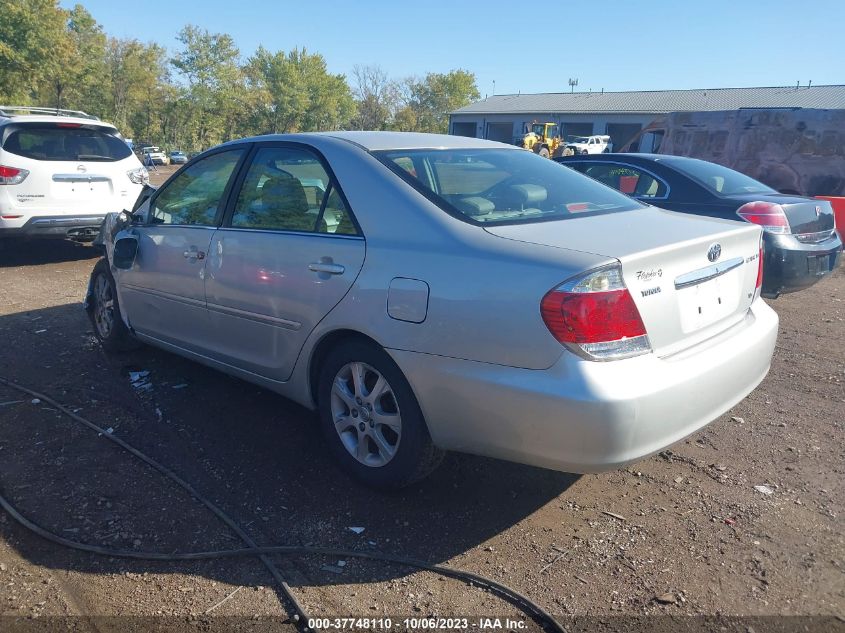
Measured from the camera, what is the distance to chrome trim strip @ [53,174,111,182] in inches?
327

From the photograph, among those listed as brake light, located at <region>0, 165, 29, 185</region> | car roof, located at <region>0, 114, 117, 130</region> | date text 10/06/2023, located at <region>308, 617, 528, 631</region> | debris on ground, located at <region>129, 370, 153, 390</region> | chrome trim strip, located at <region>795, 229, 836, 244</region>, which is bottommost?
date text 10/06/2023, located at <region>308, 617, 528, 631</region>

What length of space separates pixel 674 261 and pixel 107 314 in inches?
164

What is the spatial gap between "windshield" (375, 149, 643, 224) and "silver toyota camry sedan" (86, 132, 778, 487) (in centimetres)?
1

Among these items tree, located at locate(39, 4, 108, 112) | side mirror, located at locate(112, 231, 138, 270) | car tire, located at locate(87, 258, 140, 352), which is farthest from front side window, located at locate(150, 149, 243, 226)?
tree, located at locate(39, 4, 108, 112)

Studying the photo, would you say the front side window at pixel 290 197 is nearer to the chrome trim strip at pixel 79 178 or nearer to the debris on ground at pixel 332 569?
the debris on ground at pixel 332 569

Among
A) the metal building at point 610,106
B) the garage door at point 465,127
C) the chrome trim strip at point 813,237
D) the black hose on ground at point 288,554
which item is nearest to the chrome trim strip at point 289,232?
the black hose on ground at point 288,554

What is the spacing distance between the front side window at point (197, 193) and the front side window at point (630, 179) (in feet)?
13.0

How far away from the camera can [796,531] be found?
3035mm

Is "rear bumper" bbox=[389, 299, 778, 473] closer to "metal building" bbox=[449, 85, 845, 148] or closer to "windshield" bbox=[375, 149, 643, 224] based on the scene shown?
"windshield" bbox=[375, 149, 643, 224]

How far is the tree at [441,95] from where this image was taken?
8200 cm

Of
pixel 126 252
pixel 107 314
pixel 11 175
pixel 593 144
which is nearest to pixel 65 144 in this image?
pixel 11 175

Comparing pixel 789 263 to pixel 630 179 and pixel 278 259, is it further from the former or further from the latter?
pixel 278 259

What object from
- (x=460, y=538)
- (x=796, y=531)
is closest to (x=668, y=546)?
(x=796, y=531)

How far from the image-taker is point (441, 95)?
8356 centimetres
